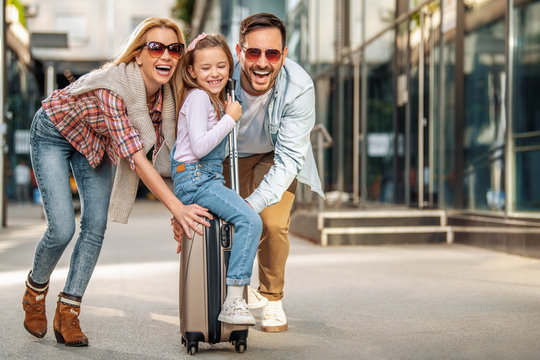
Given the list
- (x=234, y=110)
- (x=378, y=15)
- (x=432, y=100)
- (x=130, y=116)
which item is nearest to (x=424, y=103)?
(x=432, y=100)

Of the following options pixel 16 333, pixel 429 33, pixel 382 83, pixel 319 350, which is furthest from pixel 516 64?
pixel 16 333

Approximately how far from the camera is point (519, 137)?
8.41 meters

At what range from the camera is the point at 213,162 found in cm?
358

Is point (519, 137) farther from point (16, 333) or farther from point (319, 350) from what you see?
point (16, 333)

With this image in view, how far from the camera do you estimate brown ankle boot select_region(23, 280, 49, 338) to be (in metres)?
3.90

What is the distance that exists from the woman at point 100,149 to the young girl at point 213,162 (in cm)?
10

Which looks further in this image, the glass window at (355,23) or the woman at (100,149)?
the glass window at (355,23)

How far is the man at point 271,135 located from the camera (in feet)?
12.5

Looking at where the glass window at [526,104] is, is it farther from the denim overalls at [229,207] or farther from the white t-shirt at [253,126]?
the denim overalls at [229,207]

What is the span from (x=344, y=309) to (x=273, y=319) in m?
0.81

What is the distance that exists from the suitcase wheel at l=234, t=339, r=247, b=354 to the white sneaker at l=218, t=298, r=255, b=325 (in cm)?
16

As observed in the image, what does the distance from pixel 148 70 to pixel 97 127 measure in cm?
38

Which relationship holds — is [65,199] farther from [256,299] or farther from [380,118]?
[380,118]

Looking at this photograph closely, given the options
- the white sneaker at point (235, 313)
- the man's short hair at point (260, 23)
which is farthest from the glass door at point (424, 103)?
the white sneaker at point (235, 313)
